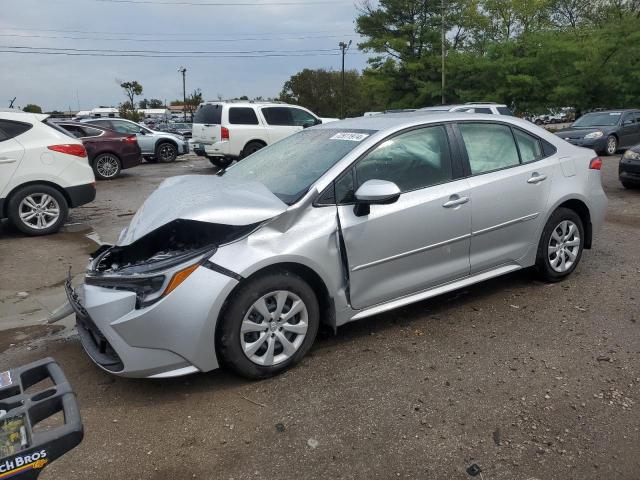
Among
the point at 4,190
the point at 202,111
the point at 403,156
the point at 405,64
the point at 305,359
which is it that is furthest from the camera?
the point at 405,64

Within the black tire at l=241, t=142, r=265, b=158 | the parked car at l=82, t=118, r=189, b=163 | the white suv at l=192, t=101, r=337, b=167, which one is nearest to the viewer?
the white suv at l=192, t=101, r=337, b=167

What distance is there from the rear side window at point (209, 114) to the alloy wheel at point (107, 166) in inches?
106

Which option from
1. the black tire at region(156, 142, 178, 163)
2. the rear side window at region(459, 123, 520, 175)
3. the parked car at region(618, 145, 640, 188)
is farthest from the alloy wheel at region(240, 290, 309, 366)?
the black tire at region(156, 142, 178, 163)

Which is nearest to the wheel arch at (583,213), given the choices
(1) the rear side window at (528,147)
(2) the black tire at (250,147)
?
(1) the rear side window at (528,147)

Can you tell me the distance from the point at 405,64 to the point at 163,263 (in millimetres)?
37722

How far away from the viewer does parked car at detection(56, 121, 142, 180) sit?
1401cm

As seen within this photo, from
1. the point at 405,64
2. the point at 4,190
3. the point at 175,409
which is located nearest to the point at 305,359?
the point at 175,409

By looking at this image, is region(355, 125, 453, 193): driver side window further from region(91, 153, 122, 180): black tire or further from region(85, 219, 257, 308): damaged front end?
region(91, 153, 122, 180): black tire

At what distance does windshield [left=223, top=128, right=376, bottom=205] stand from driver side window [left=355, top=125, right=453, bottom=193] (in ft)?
0.59

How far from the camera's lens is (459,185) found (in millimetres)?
4109

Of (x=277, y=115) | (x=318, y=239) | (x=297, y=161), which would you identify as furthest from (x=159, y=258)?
(x=277, y=115)

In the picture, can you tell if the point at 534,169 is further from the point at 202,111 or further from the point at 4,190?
the point at 202,111

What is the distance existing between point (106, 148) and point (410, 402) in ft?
42.6

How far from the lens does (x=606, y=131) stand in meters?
16.4
